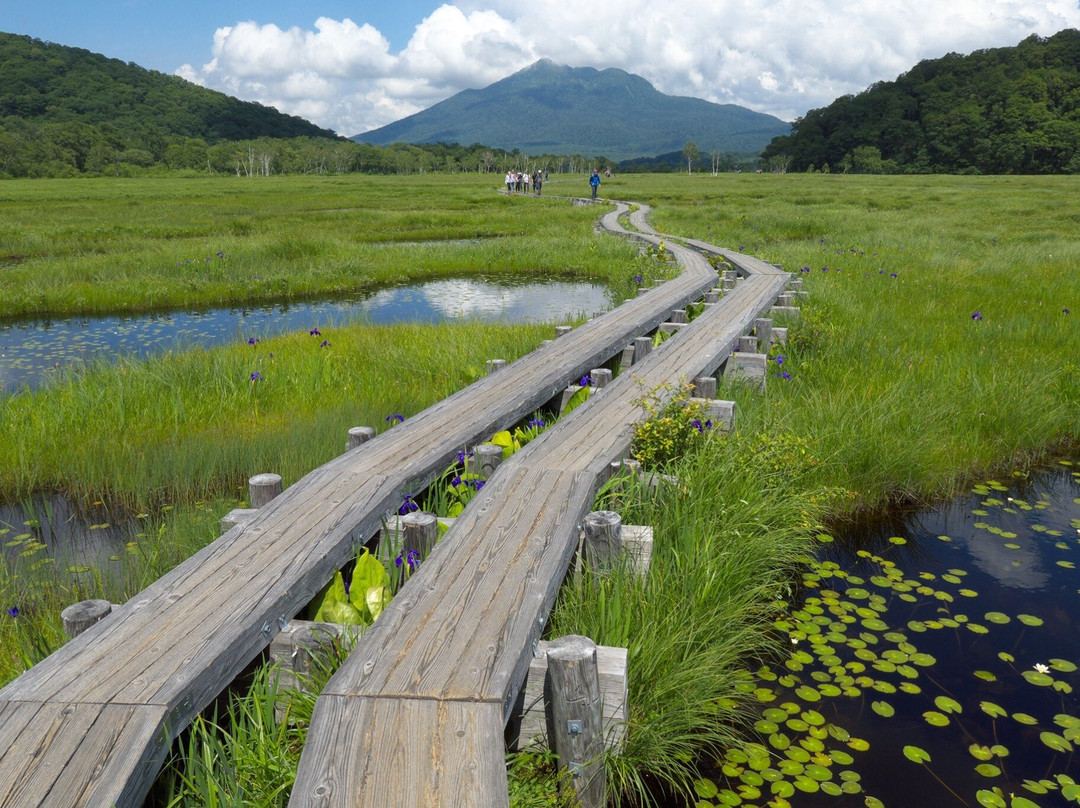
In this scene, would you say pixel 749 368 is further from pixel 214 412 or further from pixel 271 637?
pixel 271 637

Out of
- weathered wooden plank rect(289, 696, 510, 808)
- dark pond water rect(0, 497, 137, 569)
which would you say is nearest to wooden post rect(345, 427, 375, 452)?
dark pond water rect(0, 497, 137, 569)

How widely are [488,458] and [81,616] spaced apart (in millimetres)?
2215

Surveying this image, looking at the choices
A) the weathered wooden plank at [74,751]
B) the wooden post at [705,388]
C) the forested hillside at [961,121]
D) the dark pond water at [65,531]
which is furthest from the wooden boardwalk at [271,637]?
the forested hillside at [961,121]

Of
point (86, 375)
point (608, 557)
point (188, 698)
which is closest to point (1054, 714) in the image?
point (608, 557)

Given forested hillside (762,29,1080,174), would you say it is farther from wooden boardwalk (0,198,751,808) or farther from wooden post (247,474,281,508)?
wooden post (247,474,281,508)

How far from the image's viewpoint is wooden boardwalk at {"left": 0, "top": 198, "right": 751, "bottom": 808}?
202 centimetres

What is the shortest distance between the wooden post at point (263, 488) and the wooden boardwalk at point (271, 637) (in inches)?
4.1

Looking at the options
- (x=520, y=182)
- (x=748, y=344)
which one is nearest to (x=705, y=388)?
(x=748, y=344)

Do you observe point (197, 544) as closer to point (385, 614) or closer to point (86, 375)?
point (385, 614)

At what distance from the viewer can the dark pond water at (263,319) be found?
34.2 ft

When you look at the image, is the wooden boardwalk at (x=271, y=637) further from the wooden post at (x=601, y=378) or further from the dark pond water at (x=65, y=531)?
→ the dark pond water at (x=65, y=531)

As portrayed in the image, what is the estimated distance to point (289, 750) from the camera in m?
2.52

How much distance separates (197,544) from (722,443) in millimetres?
3400

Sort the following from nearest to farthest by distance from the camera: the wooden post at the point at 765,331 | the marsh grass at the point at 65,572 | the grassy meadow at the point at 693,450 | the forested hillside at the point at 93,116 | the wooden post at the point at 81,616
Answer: the wooden post at the point at 81,616 → the grassy meadow at the point at 693,450 → the marsh grass at the point at 65,572 → the wooden post at the point at 765,331 → the forested hillside at the point at 93,116
